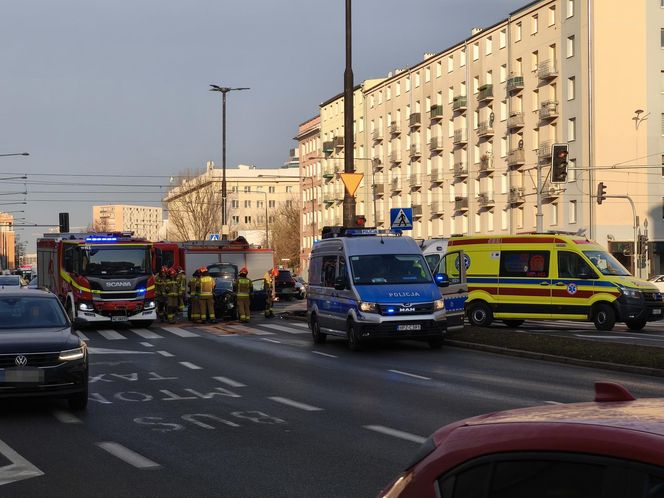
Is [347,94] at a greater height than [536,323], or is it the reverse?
[347,94]

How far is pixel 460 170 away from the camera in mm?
78500

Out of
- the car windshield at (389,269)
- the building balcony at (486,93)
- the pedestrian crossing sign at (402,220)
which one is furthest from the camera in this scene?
the building balcony at (486,93)

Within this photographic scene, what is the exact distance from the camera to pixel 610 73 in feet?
→ 199

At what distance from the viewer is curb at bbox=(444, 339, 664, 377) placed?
16.3 m

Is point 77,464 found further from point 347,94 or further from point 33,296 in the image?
point 347,94

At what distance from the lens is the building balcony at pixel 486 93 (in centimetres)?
7331

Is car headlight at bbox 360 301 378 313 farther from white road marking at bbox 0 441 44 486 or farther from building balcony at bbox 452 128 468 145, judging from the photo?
building balcony at bbox 452 128 468 145

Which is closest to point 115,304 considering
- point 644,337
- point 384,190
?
point 644,337

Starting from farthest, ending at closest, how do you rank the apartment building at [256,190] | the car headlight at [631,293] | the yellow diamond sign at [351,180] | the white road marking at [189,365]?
the apartment building at [256,190] → the car headlight at [631,293] → the yellow diamond sign at [351,180] → the white road marking at [189,365]

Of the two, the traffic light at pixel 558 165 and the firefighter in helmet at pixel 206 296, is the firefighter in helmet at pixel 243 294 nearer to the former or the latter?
the firefighter in helmet at pixel 206 296

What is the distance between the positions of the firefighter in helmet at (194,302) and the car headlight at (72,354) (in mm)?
19776

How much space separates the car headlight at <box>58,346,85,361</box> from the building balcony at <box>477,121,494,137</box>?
208 feet

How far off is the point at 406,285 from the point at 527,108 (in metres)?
49.6

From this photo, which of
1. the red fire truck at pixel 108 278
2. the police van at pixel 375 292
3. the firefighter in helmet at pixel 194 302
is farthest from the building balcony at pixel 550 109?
the police van at pixel 375 292
